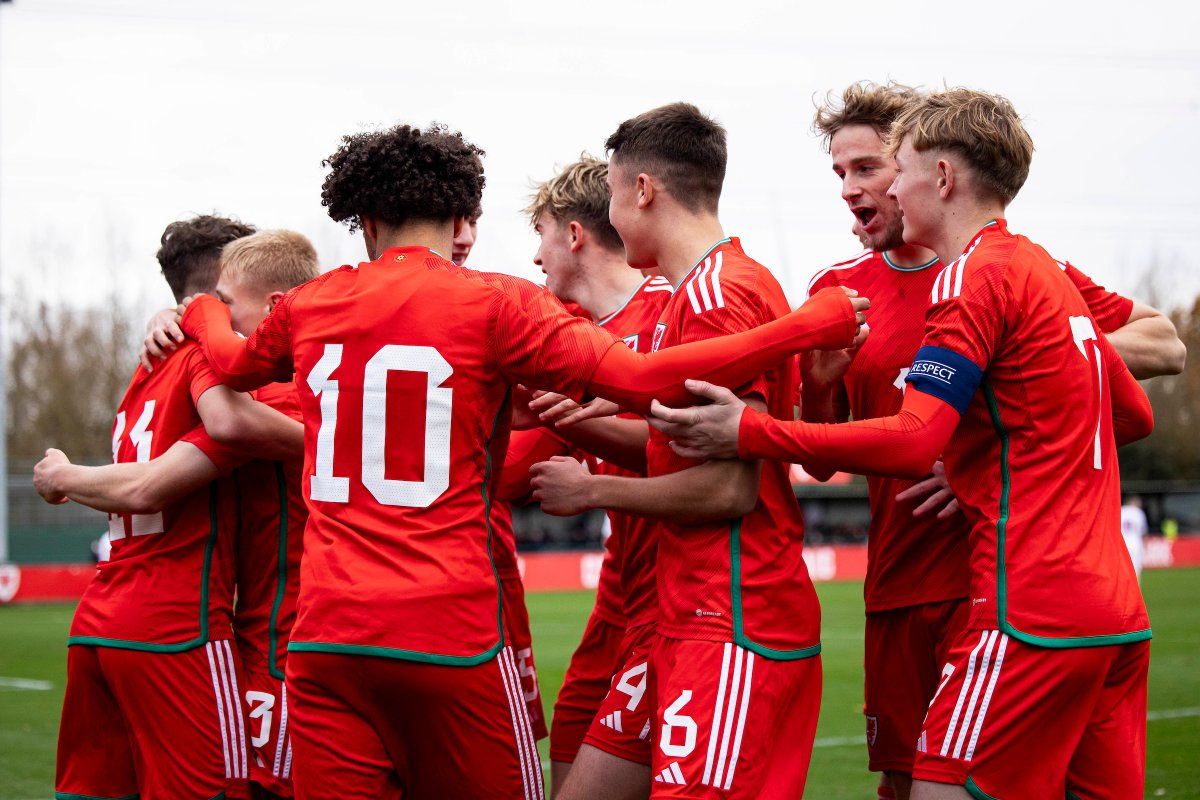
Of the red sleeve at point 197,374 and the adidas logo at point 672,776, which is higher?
the red sleeve at point 197,374

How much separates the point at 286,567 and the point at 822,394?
223 cm

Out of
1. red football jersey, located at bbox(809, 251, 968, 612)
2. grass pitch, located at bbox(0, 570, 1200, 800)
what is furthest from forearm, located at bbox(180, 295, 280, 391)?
grass pitch, located at bbox(0, 570, 1200, 800)

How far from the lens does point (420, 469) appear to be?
3715 mm

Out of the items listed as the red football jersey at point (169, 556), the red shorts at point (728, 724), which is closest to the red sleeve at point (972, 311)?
the red shorts at point (728, 724)

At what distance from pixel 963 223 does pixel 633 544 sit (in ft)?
6.04

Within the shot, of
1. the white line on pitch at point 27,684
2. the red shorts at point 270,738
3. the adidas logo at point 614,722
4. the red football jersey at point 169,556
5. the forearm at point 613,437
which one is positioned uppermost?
the forearm at point 613,437

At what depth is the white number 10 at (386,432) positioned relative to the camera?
146 inches

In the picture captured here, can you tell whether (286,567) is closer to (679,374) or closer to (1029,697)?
(679,374)

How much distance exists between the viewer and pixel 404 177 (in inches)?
157

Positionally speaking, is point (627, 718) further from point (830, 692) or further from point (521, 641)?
point (830, 692)

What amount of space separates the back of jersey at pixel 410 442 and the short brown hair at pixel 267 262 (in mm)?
1408

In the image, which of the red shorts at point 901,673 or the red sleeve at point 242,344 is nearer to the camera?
the red sleeve at point 242,344

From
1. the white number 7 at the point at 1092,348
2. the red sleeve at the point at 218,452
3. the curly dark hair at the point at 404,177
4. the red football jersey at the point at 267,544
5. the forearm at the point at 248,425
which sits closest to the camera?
the white number 7 at the point at 1092,348

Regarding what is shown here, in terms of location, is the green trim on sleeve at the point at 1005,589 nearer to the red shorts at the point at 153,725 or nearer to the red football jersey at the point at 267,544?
the red football jersey at the point at 267,544
